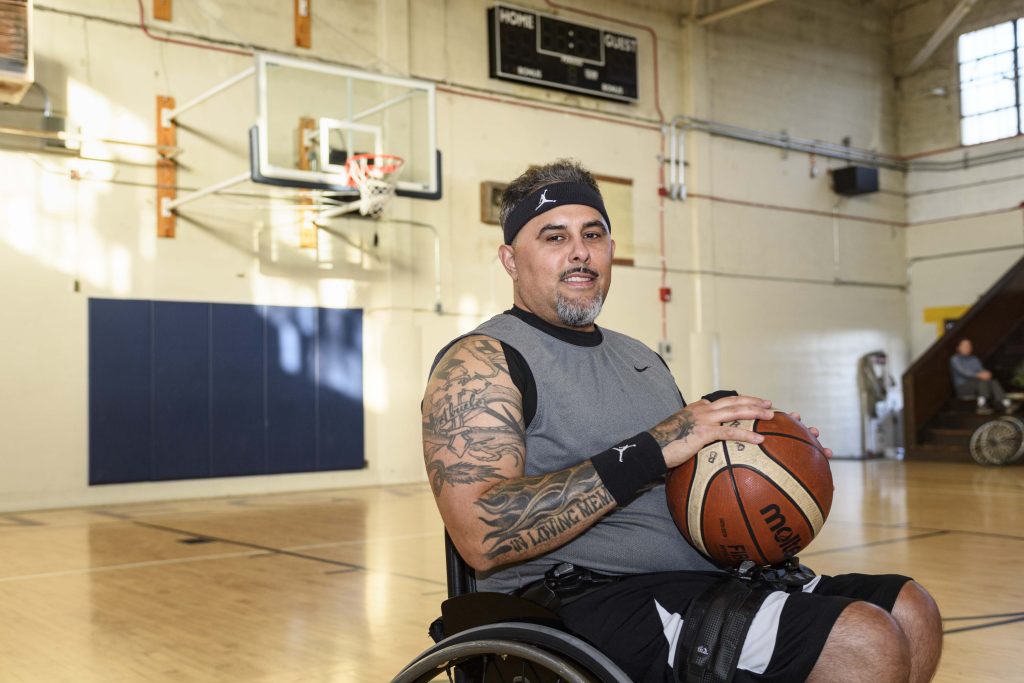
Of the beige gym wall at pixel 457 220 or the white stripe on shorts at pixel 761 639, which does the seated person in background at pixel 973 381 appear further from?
the white stripe on shorts at pixel 761 639

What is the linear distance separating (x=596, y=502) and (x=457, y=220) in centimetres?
989

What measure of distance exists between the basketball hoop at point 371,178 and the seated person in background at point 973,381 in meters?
8.30

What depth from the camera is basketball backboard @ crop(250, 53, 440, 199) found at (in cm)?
890

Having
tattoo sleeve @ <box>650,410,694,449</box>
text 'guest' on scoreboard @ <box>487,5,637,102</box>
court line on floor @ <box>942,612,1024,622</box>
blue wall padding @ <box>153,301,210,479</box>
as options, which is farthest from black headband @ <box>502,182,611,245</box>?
text 'guest' on scoreboard @ <box>487,5,637,102</box>

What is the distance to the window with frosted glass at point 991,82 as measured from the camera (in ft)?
49.3

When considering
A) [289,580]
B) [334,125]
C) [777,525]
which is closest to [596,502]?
[777,525]

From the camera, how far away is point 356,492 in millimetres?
10391

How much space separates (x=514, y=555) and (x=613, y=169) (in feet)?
37.4

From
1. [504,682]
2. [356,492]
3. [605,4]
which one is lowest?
[356,492]

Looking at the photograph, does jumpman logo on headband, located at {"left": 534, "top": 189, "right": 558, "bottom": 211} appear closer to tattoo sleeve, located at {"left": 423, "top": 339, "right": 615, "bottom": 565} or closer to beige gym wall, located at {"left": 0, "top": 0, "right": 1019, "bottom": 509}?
tattoo sleeve, located at {"left": 423, "top": 339, "right": 615, "bottom": 565}

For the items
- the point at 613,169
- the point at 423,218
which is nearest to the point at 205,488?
the point at 423,218

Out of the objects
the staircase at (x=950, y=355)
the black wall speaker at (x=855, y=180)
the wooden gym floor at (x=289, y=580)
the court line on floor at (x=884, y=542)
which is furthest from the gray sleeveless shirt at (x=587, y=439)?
the black wall speaker at (x=855, y=180)

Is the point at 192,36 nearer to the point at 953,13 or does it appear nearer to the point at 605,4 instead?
the point at 605,4

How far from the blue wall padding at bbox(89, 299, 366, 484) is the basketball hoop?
161 centimetres
